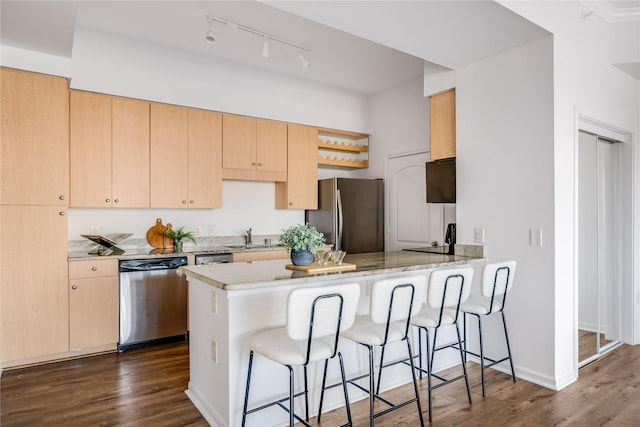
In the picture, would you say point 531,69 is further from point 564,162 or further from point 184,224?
point 184,224

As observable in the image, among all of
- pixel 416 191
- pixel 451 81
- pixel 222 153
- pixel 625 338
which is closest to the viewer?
pixel 451 81

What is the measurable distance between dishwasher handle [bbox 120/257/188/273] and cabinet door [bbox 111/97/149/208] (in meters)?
0.61

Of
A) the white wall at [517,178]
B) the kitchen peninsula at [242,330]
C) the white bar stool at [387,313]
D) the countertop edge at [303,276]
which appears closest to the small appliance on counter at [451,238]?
the white wall at [517,178]

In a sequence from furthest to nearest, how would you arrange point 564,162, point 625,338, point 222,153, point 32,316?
point 222,153, point 625,338, point 32,316, point 564,162

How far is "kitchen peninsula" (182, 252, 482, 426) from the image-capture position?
6.98 ft

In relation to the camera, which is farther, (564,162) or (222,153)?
(222,153)

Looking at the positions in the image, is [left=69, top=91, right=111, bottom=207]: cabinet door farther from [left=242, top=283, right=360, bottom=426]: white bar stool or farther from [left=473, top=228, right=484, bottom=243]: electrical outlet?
Result: [left=473, top=228, right=484, bottom=243]: electrical outlet

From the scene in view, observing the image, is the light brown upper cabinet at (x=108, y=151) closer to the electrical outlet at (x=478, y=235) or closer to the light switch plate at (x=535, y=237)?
the electrical outlet at (x=478, y=235)

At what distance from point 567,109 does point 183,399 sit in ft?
11.5

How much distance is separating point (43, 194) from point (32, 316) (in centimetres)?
100

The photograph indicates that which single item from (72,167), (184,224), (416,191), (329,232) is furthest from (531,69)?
(72,167)

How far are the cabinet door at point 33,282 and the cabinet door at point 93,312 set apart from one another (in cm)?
6

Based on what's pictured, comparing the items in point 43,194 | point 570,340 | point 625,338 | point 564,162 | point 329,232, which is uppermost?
point 564,162

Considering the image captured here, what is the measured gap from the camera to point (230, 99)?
4488mm
